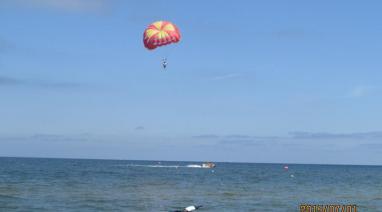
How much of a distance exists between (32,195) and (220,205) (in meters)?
19.0

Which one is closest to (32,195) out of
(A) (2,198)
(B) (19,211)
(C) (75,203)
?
(A) (2,198)

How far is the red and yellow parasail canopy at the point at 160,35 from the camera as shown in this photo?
40969mm

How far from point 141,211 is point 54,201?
9660 millimetres

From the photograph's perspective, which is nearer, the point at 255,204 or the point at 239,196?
the point at 255,204

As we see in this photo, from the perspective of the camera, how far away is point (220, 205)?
50.2m

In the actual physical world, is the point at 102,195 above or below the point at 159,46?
below

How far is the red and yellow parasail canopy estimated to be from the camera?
41.0 metres

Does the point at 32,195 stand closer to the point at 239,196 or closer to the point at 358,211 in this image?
the point at 239,196

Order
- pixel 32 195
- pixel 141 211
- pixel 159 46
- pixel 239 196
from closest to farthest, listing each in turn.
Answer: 1. pixel 159 46
2. pixel 141 211
3. pixel 32 195
4. pixel 239 196

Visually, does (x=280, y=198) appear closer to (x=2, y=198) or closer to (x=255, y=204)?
(x=255, y=204)

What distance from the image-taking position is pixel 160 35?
135ft

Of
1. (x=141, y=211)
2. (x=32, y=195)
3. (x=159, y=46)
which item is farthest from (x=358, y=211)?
(x=32, y=195)

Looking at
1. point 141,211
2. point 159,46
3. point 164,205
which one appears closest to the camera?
point 159,46

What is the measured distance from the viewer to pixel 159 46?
40906 mm
